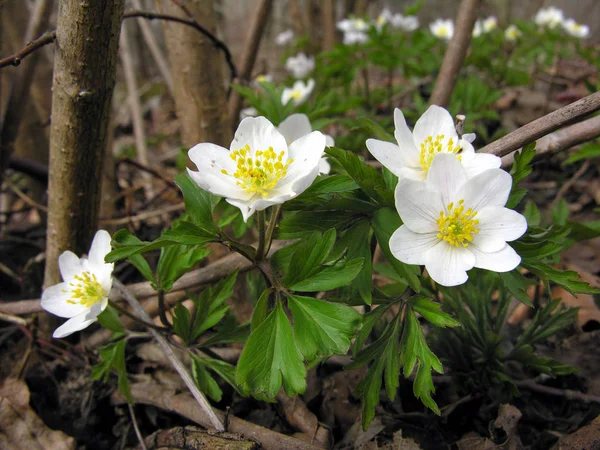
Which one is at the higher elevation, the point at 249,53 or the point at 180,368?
the point at 249,53

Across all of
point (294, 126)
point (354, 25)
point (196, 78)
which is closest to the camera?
point (294, 126)

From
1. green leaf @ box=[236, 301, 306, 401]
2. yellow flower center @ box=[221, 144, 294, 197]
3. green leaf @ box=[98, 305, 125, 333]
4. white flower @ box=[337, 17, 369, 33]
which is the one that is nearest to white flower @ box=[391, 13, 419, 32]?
white flower @ box=[337, 17, 369, 33]

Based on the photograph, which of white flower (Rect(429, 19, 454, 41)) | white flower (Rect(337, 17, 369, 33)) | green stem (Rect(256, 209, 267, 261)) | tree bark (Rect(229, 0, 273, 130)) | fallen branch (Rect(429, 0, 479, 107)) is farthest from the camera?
white flower (Rect(429, 19, 454, 41))

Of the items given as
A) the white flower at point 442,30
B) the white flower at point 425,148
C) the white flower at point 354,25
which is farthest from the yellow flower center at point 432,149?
the white flower at point 442,30

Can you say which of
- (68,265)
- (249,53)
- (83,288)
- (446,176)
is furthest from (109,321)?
(249,53)

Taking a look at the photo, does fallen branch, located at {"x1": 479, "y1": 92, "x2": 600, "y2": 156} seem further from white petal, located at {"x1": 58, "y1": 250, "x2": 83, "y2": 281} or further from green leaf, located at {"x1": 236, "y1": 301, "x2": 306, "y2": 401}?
white petal, located at {"x1": 58, "y1": 250, "x2": 83, "y2": 281}

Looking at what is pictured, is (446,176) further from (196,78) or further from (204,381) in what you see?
(196,78)

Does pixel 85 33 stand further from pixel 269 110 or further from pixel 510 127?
pixel 510 127
